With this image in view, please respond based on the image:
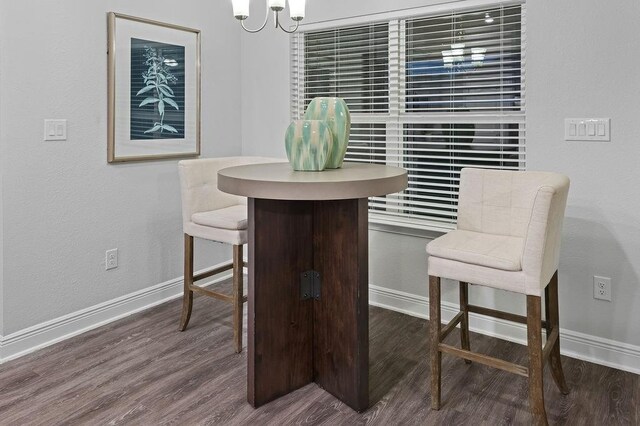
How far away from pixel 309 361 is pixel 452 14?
206 centimetres

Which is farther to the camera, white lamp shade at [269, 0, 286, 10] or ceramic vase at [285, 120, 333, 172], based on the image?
white lamp shade at [269, 0, 286, 10]

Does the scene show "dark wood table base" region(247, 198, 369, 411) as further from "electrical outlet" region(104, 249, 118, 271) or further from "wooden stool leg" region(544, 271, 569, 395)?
"electrical outlet" region(104, 249, 118, 271)

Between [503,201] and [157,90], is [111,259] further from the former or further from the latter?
[503,201]

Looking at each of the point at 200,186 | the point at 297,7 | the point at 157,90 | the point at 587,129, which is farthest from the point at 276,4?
the point at 587,129

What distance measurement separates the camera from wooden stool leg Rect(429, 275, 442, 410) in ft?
6.82

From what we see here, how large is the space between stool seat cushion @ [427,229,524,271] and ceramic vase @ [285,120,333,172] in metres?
0.58

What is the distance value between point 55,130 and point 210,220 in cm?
95

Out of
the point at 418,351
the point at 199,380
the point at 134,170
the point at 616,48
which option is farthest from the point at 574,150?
the point at 134,170

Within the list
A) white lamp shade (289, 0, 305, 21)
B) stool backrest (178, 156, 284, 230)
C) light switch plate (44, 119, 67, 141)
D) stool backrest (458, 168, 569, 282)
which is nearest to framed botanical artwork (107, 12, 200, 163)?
light switch plate (44, 119, 67, 141)

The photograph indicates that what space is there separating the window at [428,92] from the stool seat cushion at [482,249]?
2.44 feet

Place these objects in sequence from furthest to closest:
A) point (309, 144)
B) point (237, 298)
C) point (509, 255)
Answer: point (237, 298) → point (309, 144) → point (509, 255)

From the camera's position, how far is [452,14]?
114 inches

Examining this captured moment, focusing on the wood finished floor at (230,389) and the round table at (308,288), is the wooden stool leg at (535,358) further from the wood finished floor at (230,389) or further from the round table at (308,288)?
the round table at (308,288)

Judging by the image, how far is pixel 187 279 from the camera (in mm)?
2883
